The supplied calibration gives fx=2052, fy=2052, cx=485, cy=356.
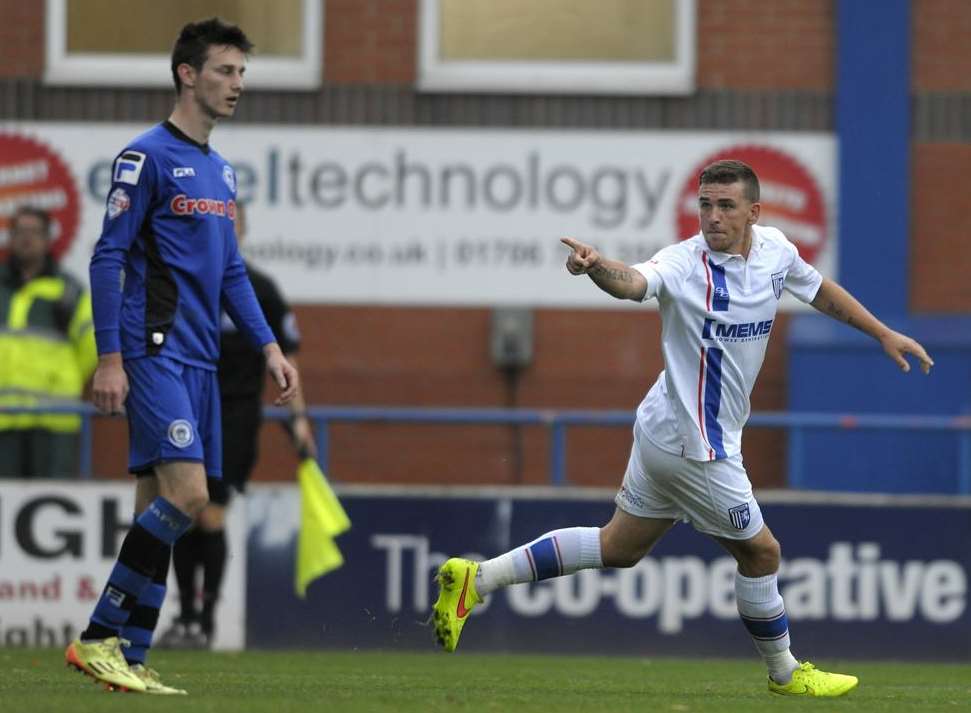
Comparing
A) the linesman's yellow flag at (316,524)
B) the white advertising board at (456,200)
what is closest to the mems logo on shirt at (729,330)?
the linesman's yellow flag at (316,524)

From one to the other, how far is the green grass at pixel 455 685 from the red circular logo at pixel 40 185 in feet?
12.8

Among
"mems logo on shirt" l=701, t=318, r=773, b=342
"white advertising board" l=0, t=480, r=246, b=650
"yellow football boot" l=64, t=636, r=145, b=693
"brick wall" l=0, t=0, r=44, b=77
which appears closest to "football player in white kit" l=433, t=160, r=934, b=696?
"mems logo on shirt" l=701, t=318, r=773, b=342

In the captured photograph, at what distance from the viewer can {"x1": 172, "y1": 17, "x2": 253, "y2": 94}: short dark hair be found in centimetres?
757

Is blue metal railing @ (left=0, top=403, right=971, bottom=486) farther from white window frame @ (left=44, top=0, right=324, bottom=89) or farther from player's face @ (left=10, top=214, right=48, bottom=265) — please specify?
white window frame @ (left=44, top=0, right=324, bottom=89)

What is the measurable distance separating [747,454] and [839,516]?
187 cm

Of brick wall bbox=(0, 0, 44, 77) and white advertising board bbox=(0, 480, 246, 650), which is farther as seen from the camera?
brick wall bbox=(0, 0, 44, 77)

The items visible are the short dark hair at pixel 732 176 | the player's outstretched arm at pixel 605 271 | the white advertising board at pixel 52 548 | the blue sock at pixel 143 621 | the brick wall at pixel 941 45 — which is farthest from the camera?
the brick wall at pixel 941 45

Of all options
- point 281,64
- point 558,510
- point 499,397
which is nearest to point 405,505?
point 558,510

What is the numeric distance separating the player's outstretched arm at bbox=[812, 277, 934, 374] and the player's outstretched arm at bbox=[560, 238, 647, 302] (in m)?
1.10

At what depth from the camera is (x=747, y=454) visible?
560 inches

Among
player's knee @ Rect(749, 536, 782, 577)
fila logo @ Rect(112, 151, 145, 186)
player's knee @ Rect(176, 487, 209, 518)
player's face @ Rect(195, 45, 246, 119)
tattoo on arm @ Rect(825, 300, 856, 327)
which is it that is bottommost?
player's knee @ Rect(749, 536, 782, 577)

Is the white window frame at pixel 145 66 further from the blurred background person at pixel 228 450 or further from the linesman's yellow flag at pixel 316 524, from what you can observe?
the linesman's yellow flag at pixel 316 524

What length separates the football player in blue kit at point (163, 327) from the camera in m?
7.29

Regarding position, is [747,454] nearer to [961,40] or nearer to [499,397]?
[499,397]
